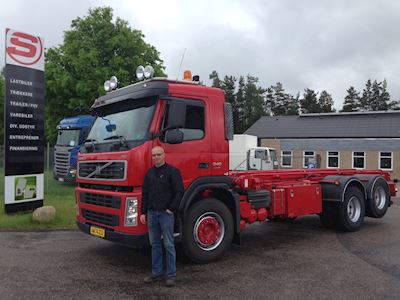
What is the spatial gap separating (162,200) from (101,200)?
145 centimetres

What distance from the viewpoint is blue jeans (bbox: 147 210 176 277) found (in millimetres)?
5879

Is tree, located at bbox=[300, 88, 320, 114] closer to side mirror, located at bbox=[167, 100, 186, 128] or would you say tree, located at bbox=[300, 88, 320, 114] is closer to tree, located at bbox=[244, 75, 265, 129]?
tree, located at bbox=[244, 75, 265, 129]

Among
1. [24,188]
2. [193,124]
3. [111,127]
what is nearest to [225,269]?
[193,124]

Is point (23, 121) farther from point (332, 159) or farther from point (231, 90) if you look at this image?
point (231, 90)

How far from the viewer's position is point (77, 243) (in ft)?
28.7

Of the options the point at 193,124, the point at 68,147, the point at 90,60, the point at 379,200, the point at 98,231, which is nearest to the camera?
the point at 98,231

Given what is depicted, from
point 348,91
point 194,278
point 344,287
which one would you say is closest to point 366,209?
point 344,287

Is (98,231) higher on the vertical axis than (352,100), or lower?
lower

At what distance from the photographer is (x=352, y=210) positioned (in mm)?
10312

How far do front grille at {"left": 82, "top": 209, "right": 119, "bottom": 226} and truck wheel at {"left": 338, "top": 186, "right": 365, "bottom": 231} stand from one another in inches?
209

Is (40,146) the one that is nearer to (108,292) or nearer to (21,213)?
(21,213)

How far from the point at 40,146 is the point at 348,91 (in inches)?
3814

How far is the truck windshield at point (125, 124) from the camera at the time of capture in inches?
260

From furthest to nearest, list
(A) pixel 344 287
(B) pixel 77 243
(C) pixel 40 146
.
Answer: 1. (C) pixel 40 146
2. (B) pixel 77 243
3. (A) pixel 344 287
